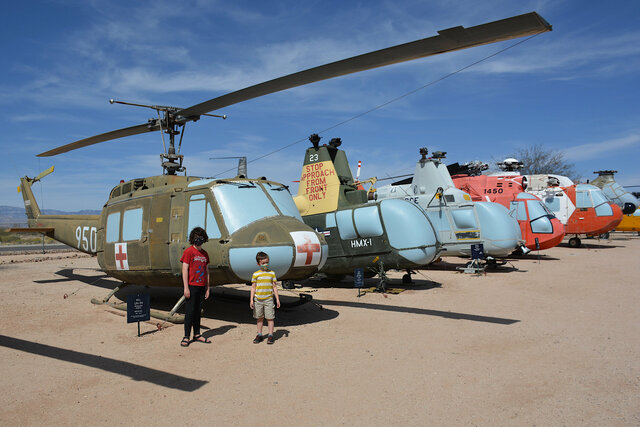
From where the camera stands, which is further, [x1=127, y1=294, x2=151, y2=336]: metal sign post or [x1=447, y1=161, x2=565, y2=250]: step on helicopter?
[x1=447, y1=161, x2=565, y2=250]: step on helicopter

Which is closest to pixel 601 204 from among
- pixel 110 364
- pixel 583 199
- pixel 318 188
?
pixel 583 199

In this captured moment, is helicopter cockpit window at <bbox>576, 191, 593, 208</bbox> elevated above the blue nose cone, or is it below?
above

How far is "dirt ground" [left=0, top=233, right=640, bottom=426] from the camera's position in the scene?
11.4ft

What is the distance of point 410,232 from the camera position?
374 inches

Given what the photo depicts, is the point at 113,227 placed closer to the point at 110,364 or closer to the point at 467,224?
the point at 110,364

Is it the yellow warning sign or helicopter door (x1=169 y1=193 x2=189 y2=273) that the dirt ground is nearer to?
helicopter door (x1=169 y1=193 x2=189 y2=273)

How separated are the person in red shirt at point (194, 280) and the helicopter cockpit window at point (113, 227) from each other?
111 inches

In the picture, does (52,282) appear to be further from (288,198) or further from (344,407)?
(344,407)

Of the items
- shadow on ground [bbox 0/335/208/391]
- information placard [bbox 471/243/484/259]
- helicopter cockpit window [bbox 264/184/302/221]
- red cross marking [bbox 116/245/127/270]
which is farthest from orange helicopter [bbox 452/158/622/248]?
shadow on ground [bbox 0/335/208/391]

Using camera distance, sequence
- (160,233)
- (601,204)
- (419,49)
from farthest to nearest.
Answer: (601,204) < (160,233) < (419,49)

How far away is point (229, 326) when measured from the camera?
21.1 feet

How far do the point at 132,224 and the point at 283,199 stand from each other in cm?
279

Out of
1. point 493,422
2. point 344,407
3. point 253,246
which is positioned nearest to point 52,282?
point 253,246

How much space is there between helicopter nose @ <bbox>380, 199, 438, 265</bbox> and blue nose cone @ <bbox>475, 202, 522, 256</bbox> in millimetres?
3890
